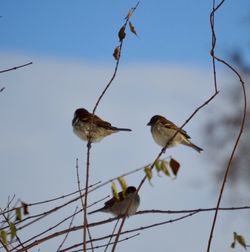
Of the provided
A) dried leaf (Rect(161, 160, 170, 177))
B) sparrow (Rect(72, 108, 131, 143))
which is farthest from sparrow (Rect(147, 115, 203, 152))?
dried leaf (Rect(161, 160, 170, 177))

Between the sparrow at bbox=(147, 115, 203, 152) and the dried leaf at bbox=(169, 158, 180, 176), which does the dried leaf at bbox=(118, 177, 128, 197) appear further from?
the sparrow at bbox=(147, 115, 203, 152)

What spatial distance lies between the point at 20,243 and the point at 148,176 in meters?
0.78

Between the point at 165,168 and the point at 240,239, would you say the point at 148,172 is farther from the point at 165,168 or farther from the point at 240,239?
the point at 240,239

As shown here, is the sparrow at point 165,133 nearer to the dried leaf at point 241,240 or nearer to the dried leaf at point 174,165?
the dried leaf at point 241,240

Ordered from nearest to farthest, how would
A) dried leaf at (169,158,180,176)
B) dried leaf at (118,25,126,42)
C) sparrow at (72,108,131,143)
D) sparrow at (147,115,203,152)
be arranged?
1. dried leaf at (169,158,180,176)
2. dried leaf at (118,25,126,42)
3. sparrow at (72,108,131,143)
4. sparrow at (147,115,203,152)

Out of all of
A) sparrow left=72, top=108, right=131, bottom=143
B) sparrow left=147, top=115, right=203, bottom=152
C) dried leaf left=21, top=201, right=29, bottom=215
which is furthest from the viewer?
sparrow left=147, top=115, right=203, bottom=152

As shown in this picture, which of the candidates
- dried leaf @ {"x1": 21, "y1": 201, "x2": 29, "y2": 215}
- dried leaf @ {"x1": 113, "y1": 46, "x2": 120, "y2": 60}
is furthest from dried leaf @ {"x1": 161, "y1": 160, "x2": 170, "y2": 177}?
dried leaf @ {"x1": 113, "y1": 46, "x2": 120, "y2": 60}

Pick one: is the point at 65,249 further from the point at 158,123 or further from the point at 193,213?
the point at 158,123

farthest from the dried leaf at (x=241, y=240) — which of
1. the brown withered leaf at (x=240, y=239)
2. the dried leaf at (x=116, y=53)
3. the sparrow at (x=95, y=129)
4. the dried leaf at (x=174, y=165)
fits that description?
the sparrow at (x=95, y=129)

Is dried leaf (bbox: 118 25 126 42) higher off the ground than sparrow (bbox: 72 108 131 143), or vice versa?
sparrow (bbox: 72 108 131 143)

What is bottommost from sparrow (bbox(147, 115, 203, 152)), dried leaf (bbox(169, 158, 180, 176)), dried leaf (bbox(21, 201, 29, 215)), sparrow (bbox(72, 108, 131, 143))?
dried leaf (bbox(169, 158, 180, 176))

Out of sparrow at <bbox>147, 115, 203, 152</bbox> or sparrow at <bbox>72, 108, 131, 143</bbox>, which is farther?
sparrow at <bbox>147, 115, 203, 152</bbox>

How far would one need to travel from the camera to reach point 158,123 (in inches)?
→ 245

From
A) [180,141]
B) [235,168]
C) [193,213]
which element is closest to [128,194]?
[180,141]
